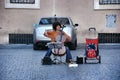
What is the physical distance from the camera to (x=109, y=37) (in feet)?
95.8

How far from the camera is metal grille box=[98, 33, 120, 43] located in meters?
29.0

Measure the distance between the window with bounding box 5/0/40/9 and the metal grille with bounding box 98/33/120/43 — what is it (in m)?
3.71

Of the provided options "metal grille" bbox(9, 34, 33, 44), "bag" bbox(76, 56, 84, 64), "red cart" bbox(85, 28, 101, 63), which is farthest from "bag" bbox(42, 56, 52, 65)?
"metal grille" bbox(9, 34, 33, 44)

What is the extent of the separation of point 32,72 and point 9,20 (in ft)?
46.8

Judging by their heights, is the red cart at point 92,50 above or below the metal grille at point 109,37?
above

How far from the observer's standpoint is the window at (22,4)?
95.0ft

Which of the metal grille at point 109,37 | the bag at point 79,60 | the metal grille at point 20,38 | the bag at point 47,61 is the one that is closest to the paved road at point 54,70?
the bag at point 47,61

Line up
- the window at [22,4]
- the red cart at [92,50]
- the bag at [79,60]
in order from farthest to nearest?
the window at [22,4], the red cart at [92,50], the bag at [79,60]

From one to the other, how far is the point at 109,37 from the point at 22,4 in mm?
4933

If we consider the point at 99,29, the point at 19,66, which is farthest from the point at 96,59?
the point at 99,29

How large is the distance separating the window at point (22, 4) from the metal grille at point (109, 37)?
3.71 metres

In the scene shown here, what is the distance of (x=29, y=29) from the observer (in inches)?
1139

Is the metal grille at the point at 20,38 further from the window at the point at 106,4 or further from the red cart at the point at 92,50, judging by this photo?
the red cart at the point at 92,50

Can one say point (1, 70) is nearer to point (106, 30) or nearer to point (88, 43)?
point (88, 43)
